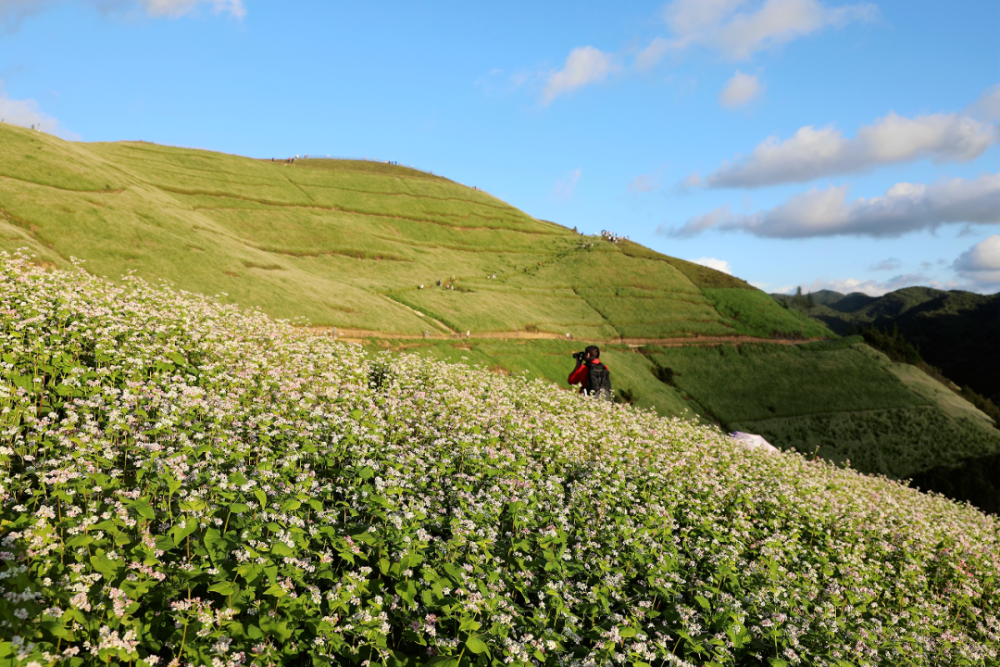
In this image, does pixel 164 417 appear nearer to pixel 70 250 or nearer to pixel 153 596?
pixel 153 596

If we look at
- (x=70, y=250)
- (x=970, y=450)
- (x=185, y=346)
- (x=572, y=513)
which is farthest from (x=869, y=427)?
(x=70, y=250)

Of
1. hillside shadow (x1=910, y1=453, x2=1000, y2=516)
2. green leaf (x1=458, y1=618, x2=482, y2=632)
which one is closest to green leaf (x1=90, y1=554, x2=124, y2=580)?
green leaf (x1=458, y1=618, x2=482, y2=632)

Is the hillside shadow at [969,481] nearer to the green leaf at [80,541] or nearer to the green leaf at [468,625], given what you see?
the green leaf at [468,625]

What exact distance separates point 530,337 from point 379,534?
5794cm

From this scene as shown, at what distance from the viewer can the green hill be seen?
4578cm

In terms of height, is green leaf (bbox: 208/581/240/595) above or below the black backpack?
below

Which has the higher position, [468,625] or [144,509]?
[144,509]

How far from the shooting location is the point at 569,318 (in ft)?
260

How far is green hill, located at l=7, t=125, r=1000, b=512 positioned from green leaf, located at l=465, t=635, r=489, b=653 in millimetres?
19142

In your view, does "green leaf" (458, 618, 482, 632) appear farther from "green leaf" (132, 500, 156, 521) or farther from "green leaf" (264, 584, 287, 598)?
"green leaf" (132, 500, 156, 521)

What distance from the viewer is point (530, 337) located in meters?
65.8

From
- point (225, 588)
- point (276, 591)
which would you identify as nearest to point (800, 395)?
point (276, 591)

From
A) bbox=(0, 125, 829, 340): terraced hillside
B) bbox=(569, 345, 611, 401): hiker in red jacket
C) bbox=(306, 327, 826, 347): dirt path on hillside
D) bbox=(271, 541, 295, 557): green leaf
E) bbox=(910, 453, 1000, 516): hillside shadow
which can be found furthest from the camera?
bbox=(910, 453, 1000, 516): hillside shadow

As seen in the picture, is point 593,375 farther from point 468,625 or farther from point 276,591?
point 276,591
